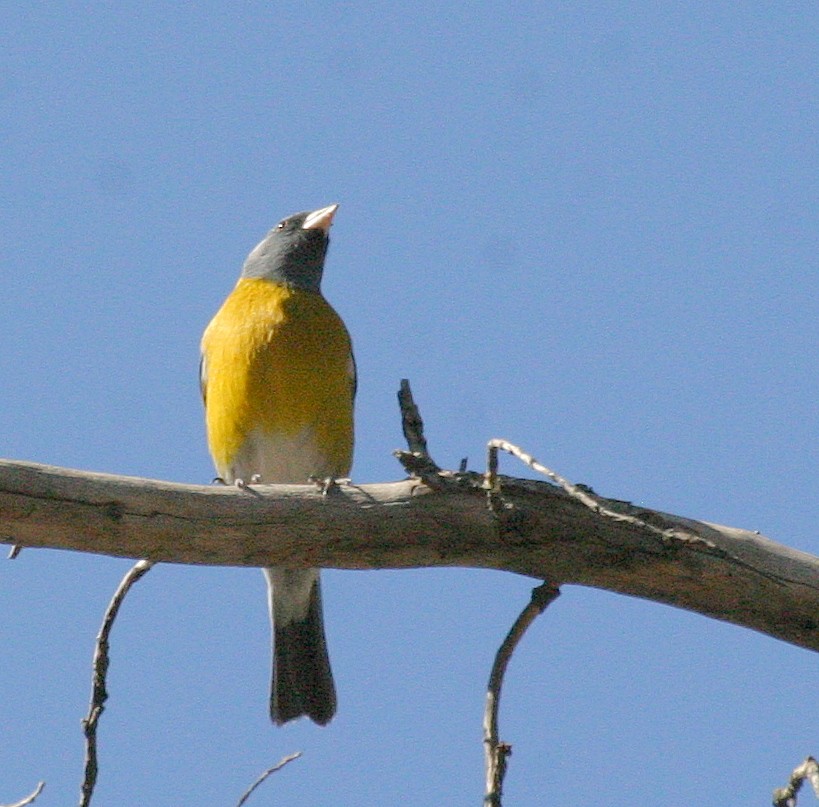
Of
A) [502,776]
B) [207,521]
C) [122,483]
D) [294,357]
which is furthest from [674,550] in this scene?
[294,357]

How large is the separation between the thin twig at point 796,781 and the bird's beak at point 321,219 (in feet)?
16.3

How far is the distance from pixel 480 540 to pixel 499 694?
63cm

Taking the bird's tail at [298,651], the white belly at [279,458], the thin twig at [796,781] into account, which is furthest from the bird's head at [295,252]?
the thin twig at [796,781]

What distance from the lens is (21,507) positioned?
3.76 meters

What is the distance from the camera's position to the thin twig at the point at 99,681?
11.8 feet

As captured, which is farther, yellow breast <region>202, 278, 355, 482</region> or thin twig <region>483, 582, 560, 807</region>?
yellow breast <region>202, 278, 355, 482</region>

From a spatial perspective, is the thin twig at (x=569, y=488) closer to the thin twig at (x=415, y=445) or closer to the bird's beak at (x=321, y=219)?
the thin twig at (x=415, y=445)

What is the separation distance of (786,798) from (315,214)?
5153mm

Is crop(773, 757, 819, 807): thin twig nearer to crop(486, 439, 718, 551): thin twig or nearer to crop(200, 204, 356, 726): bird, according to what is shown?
crop(486, 439, 718, 551): thin twig

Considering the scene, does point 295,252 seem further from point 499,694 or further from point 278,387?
point 499,694

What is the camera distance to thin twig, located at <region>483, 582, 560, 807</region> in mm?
3195

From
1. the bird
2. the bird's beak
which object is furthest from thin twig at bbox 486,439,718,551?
the bird's beak

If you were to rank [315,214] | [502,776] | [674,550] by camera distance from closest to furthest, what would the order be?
[502,776], [674,550], [315,214]

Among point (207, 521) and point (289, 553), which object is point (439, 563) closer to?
point (289, 553)
